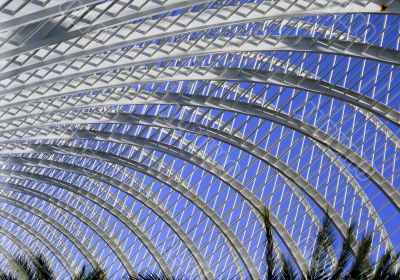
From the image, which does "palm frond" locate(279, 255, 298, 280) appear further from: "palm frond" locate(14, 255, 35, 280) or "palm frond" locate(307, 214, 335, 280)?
"palm frond" locate(14, 255, 35, 280)

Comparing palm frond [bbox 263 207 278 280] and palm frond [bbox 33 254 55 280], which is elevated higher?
palm frond [bbox 33 254 55 280]

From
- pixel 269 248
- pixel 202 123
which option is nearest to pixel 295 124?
pixel 202 123

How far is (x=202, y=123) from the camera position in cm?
2906

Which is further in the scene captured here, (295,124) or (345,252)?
(295,124)

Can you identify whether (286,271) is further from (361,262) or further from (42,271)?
(42,271)

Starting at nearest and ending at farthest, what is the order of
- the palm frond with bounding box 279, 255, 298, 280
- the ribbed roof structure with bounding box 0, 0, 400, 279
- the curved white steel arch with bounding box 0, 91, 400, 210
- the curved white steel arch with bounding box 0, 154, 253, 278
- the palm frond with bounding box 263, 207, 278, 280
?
the palm frond with bounding box 263, 207, 278, 280 < the palm frond with bounding box 279, 255, 298, 280 < the ribbed roof structure with bounding box 0, 0, 400, 279 < the curved white steel arch with bounding box 0, 91, 400, 210 < the curved white steel arch with bounding box 0, 154, 253, 278

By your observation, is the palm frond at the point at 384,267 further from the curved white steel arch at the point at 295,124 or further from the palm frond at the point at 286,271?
the curved white steel arch at the point at 295,124

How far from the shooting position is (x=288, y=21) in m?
20.5

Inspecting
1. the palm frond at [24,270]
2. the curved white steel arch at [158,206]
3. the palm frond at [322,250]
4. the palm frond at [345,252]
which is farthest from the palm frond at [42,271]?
the curved white steel arch at [158,206]

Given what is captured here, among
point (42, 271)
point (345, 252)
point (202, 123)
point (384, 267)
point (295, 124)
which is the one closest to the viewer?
point (345, 252)

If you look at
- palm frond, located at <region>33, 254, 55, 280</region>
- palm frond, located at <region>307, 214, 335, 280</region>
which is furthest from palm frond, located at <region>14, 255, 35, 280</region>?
palm frond, located at <region>307, 214, 335, 280</region>

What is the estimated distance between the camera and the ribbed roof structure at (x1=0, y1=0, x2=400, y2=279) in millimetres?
16922

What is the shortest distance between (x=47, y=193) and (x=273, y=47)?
28891 mm

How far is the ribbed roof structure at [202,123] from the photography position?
666 inches
